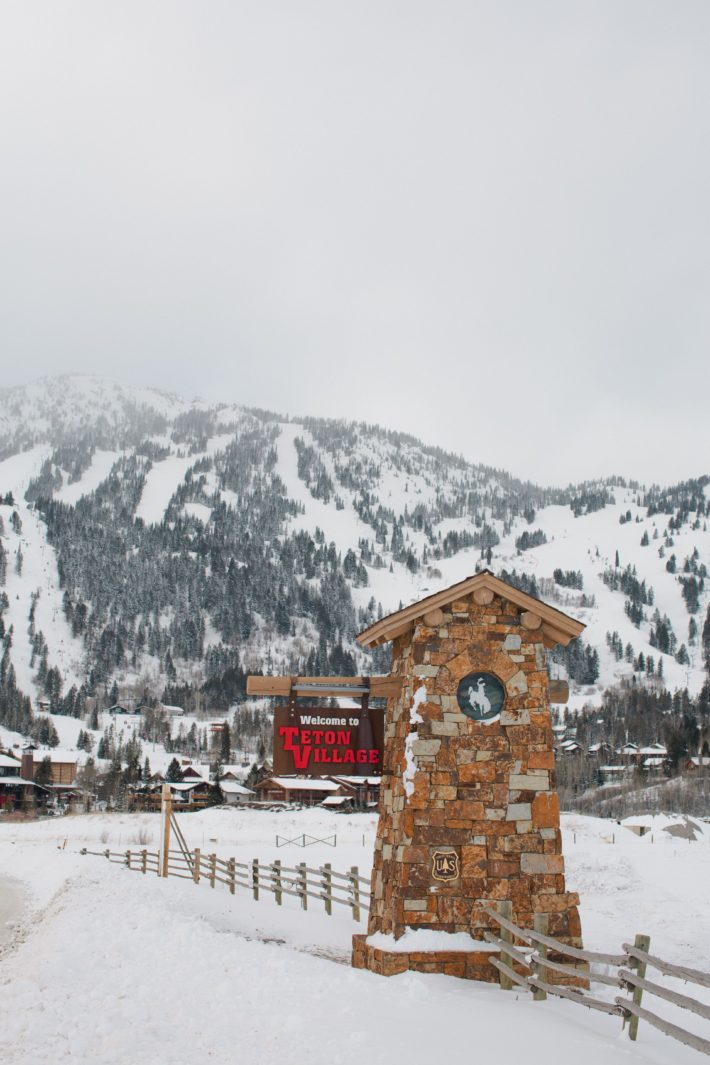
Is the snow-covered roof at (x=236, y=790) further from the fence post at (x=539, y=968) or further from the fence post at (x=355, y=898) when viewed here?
the fence post at (x=539, y=968)

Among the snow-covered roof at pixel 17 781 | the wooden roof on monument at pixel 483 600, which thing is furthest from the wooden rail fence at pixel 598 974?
the snow-covered roof at pixel 17 781

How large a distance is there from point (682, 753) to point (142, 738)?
93216 mm

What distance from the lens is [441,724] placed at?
13.4 m

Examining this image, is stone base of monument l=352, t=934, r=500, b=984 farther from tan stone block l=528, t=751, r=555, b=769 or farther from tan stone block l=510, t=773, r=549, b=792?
tan stone block l=528, t=751, r=555, b=769

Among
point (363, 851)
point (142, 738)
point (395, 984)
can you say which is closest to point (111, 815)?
point (363, 851)

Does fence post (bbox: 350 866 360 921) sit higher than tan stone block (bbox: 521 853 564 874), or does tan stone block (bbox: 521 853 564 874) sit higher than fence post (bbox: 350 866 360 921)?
tan stone block (bbox: 521 853 564 874)

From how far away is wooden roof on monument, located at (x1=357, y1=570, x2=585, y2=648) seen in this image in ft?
44.9

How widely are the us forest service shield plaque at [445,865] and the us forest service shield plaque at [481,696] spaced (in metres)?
1.96

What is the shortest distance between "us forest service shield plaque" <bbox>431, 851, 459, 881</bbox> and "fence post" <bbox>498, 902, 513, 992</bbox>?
2.57 feet

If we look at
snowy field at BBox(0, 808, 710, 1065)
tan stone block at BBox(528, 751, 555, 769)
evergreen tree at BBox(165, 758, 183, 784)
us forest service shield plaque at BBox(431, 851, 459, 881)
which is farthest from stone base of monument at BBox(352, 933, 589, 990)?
evergreen tree at BBox(165, 758, 183, 784)

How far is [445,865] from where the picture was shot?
13.0 metres

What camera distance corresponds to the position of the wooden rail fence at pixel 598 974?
28.0 ft

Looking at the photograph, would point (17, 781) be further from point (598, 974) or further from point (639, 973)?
point (639, 973)

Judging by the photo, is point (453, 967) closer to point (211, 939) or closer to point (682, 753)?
point (211, 939)
